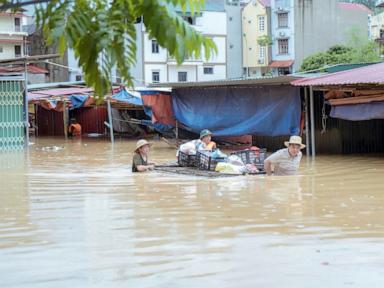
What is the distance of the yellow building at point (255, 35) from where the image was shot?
63.5 meters

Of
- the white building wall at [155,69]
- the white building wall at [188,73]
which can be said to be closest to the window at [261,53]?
the white building wall at [188,73]

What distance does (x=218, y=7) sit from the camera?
62031 millimetres

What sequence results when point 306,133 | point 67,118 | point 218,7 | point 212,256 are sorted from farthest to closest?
point 218,7
point 67,118
point 306,133
point 212,256

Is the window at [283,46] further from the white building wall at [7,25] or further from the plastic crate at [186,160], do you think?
the plastic crate at [186,160]

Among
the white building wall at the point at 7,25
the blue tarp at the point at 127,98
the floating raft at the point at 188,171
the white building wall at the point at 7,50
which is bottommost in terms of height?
the floating raft at the point at 188,171

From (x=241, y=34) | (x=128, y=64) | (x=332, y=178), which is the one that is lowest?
(x=332, y=178)

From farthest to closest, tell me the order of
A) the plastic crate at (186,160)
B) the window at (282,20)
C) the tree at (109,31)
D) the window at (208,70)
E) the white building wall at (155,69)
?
the window at (282,20) → the window at (208,70) → the white building wall at (155,69) → the plastic crate at (186,160) → the tree at (109,31)

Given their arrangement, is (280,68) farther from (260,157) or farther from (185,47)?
(185,47)

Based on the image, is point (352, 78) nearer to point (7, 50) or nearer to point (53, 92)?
point (53, 92)

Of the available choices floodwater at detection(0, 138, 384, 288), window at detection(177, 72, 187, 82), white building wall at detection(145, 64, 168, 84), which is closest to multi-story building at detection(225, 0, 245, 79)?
window at detection(177, 72, 187, 82)

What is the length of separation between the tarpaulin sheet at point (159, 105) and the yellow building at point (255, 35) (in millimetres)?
40047

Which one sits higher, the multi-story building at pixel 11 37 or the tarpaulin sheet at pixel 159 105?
the multi-story building at pixel 11 37

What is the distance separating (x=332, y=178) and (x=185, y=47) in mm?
10548

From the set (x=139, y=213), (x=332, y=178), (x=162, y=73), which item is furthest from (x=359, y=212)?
(x=162, y=73)
